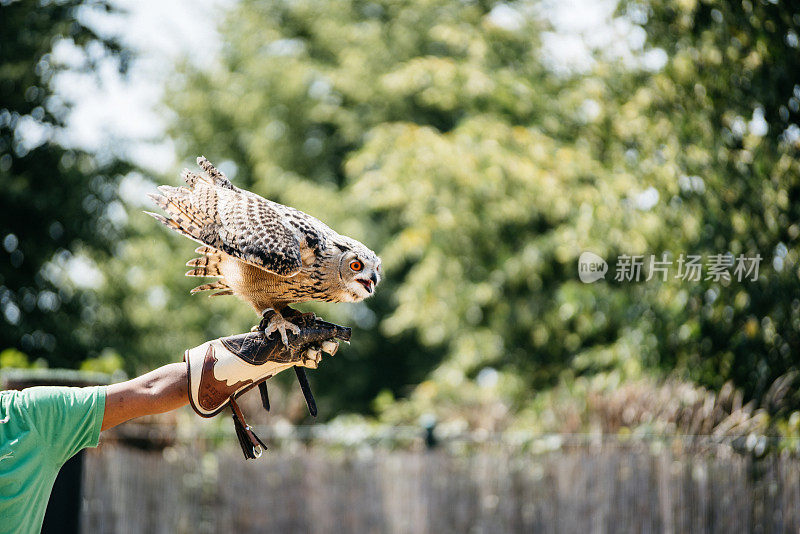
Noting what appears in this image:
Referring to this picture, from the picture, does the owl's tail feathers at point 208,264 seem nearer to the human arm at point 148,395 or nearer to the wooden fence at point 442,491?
the human arm at point 148,395

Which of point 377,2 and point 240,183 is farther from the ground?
point 377,2

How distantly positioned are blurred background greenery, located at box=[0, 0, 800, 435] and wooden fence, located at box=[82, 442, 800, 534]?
457mm

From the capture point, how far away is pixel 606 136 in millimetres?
7621

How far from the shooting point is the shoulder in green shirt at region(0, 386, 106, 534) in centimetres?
194

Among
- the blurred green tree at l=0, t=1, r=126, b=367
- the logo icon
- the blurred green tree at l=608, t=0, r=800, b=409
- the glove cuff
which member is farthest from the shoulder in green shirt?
the blurred green tree at l=0, t=1, r=126, b=367

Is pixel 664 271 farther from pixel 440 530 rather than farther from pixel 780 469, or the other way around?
pixel 440 530

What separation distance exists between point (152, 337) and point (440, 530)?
5976mm

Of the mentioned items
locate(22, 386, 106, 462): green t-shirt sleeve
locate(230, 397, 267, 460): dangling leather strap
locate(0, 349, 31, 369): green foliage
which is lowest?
locate(0, 349, 31, 369): green foliage

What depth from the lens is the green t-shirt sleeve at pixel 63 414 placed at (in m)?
1.98

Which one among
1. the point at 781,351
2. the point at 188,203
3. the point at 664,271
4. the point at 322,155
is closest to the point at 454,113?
the point at 322,155

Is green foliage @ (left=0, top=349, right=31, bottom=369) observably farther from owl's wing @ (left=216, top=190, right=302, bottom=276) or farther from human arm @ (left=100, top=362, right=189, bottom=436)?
owl's wing @ (left=216, top=190, right=302, bottom=276)

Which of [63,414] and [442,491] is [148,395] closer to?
[63,414]

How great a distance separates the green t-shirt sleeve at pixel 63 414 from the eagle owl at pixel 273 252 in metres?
0.44

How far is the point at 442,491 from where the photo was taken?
5.41 meters
